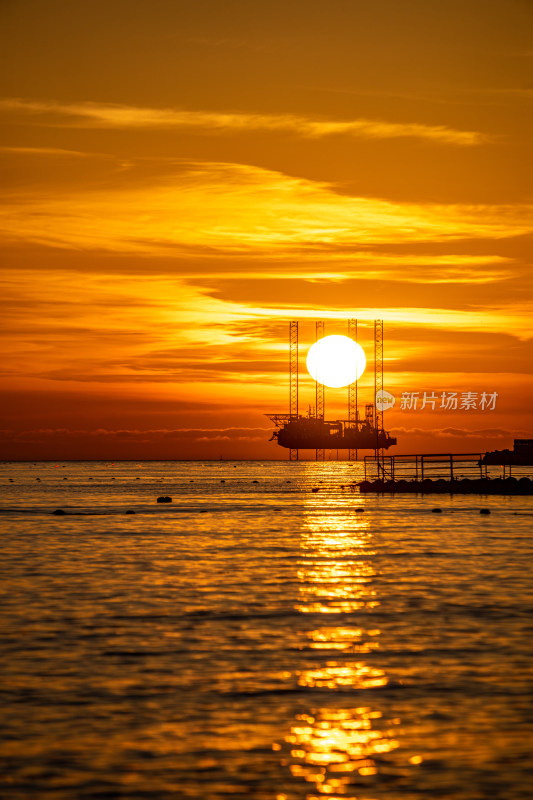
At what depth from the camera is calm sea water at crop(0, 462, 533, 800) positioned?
10961mm

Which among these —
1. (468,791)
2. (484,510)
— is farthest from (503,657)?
(484,510)

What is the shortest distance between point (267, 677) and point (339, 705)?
209cm

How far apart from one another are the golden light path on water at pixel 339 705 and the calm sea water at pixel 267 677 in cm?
4

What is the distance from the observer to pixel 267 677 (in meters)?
15.8

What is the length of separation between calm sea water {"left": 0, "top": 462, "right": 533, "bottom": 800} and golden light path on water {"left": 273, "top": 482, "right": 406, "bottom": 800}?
0.04 meters

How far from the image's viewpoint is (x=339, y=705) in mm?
13961

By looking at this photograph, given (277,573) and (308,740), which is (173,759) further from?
(277,573)

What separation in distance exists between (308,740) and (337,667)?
177 inches

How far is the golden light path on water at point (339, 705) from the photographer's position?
434 inches

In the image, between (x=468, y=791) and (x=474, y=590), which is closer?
(x=468, y=791)

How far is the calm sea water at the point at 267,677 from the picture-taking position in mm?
10961

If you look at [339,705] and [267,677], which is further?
[267,677]

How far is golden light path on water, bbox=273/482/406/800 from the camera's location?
1103 centimetres

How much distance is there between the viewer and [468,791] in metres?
10.4
